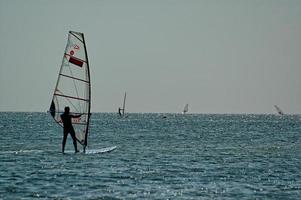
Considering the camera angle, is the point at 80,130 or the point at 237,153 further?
the point at 237,153

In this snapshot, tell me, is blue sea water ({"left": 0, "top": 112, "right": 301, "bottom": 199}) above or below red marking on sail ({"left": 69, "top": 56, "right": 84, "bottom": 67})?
below

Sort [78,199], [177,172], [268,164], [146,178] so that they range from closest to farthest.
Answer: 1. [78,199]
2. [146,178]
3. [177,172]
4. [268,164]

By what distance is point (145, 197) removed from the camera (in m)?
23.4

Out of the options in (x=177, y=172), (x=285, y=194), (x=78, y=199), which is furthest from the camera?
(x=177, y=172)

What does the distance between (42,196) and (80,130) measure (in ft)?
50.1

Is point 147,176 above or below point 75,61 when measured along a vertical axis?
below

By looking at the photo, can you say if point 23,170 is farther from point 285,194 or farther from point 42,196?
point 285,194

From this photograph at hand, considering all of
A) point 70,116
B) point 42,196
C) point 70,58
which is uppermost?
point 70,58

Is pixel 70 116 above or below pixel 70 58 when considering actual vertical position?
below

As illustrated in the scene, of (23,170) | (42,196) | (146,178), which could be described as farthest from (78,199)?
(23,170)

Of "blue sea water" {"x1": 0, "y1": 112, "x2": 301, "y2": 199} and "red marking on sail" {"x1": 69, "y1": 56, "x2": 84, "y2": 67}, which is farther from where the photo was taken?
"red marking on sail" {"x1": 69, "y1": 56, "x2": 84, "y2": 67}

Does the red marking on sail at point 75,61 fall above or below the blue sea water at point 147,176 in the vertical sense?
above

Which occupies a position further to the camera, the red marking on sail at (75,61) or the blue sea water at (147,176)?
the red marking on sail at (75,61)

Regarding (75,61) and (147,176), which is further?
(75,61)
